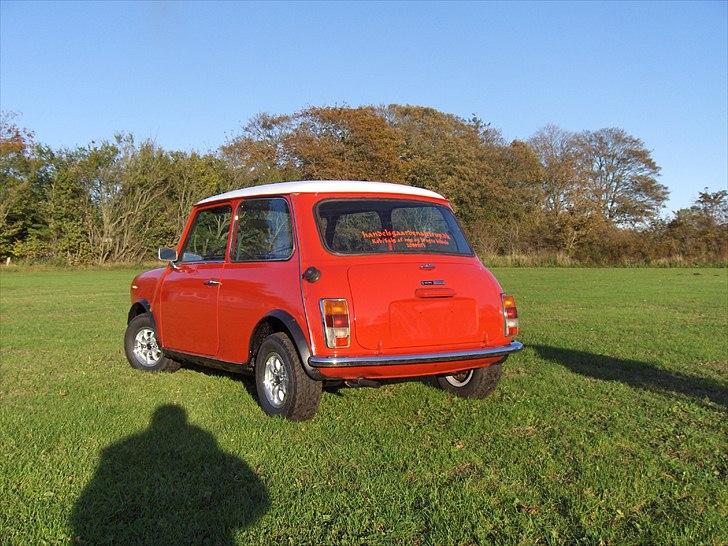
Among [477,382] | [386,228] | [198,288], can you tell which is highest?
[386,228]

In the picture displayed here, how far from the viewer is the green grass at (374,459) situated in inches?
132

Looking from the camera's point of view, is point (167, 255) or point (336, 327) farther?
point (167, 255)

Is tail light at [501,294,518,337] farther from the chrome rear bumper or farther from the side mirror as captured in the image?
the side mirror

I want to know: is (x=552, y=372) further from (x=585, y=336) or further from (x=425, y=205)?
(x=585, y=336)

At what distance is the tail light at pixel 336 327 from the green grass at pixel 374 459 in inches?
27.0

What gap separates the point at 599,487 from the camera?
12.6 ft

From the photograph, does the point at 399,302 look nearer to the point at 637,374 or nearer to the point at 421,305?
the point at 421,305

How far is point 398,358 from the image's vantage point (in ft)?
16.3

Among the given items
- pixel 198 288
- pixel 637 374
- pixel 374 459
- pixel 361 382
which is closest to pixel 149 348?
pixel 198 288

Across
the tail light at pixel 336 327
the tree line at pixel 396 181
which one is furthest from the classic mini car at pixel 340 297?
the tree line at pixel 396 181

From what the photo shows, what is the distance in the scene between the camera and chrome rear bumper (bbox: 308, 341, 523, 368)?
484 cm

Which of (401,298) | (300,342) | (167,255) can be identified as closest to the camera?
(300,342)

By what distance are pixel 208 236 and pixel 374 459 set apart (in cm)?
327

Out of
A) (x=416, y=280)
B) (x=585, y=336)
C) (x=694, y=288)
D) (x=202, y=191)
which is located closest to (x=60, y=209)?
(x=202, y=191)
